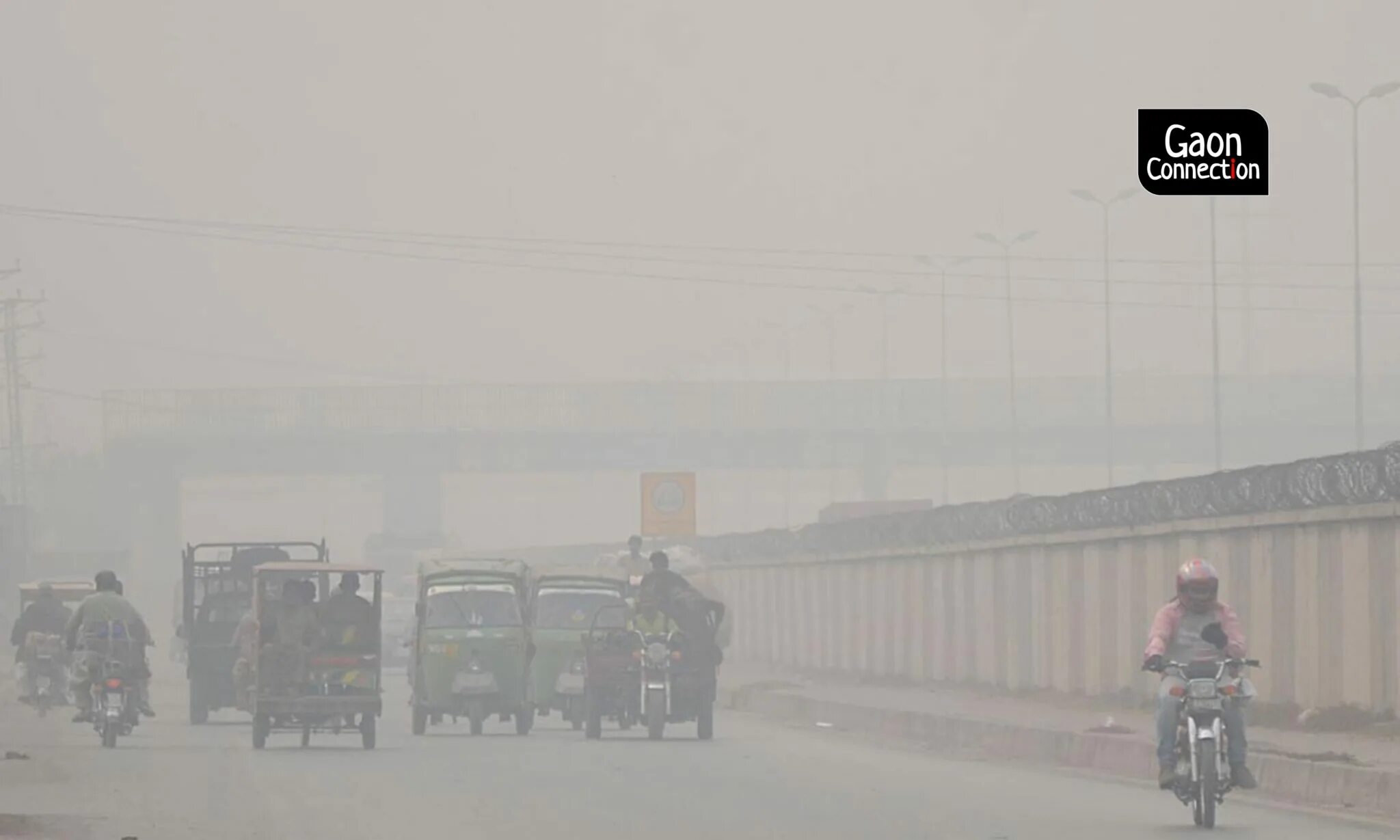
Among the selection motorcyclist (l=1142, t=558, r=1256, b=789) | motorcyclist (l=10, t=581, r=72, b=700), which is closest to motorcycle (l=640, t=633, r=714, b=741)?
motorcyclist (l=10, t=581, r=72, b=700)

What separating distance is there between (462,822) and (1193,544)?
1401 cm

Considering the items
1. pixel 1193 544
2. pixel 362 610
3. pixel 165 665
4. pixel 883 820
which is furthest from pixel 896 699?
pixel 165 665

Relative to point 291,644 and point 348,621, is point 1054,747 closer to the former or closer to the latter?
point 348,621

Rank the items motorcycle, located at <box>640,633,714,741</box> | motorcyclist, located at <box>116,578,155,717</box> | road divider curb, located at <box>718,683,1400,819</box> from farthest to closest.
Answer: motorcyclist, located at <box>116,578,155,717</box>
motorcycle, located at <box>640,633,714,741</box>
road divider curb, located at <box>718,683,1400,819</box>

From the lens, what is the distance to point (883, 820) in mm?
17000

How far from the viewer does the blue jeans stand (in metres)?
16.3

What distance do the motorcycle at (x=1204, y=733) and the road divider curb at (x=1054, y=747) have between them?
1512mm

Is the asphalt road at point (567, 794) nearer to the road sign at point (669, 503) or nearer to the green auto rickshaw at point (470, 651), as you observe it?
the green auto rickshaw at point (470, 651)

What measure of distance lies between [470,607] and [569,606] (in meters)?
2.25

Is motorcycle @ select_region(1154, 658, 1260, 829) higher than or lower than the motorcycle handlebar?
lower

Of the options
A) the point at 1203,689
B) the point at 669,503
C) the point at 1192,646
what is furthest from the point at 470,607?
the point at 669,503

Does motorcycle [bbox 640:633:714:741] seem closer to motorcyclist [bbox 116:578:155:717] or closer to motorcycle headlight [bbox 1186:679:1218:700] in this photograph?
motorcyclist [bbox 116:578:155:717]

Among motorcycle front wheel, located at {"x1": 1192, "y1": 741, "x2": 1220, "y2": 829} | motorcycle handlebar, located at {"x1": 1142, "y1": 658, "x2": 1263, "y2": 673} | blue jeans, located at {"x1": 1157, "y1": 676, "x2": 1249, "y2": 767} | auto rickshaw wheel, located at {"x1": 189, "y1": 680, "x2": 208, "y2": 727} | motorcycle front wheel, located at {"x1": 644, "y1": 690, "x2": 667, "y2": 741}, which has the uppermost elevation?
motorcycle handlebar, located at {"x1": 1142, "y1": 658, "x2": 1263, "y2": 673}

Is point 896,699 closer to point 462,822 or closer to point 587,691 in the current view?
point 587,691
